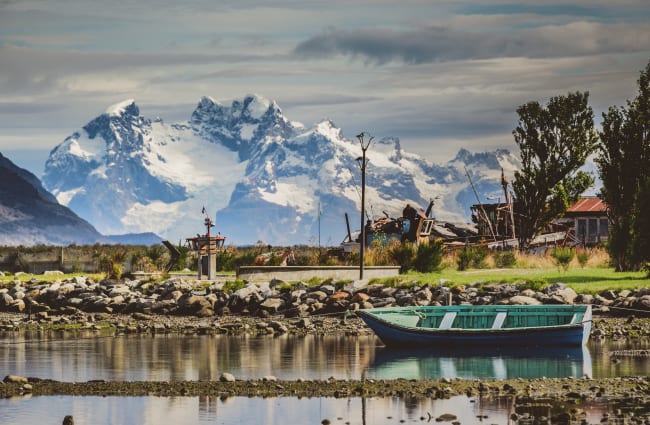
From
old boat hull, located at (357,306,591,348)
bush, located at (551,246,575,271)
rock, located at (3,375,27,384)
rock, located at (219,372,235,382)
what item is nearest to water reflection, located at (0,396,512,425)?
rock, located at (3,375,27,384)

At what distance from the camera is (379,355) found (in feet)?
112

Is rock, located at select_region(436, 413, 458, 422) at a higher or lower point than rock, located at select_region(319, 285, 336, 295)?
lower

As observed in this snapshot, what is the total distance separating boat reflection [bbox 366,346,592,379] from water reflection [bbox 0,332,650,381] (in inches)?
1.0

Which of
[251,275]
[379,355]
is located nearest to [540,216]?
[251,275]

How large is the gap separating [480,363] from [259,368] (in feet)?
19.3

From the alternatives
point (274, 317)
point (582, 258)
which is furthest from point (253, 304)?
point (582, 258)

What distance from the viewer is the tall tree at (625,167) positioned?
5553 cm

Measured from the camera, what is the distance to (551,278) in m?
51.1

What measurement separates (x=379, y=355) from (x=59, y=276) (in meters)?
38.5

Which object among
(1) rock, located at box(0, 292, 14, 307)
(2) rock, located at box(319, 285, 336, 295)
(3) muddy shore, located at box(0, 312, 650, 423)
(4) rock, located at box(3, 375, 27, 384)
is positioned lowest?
(3) muddy shore, located at box(0, 312, 650, 423)

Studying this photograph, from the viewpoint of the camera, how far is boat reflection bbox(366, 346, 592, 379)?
29656 mm

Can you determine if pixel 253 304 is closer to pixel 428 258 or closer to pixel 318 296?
pixel 318 296

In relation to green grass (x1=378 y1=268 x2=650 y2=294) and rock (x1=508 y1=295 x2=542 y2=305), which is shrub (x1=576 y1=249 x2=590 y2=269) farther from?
rock (x1=508 y1=295 x2=542 y2=305)

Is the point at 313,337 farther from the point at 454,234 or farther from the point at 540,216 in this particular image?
the point at 454,234
